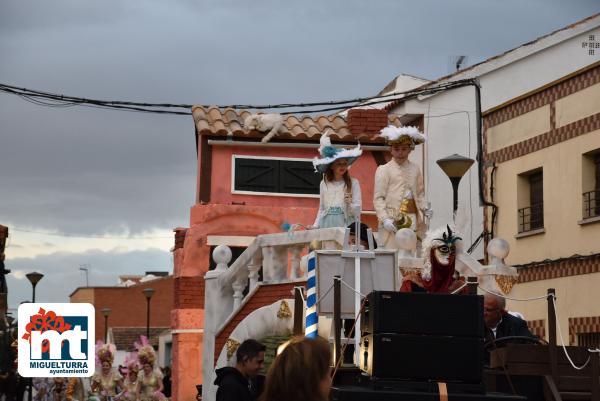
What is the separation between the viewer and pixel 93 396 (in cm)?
2145

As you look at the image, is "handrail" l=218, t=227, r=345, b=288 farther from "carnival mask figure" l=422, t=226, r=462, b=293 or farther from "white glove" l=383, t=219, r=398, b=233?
"carnival mask figure" l=422, t=226, r=462, b=293

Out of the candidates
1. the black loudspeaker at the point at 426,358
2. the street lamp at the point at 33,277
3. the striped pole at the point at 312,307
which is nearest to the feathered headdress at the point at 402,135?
the striped pole at the point at 312,307

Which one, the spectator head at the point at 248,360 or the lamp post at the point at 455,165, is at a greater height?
the lamp post at the point at 455,165

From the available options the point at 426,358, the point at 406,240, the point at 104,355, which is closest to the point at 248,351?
the point at 426,358

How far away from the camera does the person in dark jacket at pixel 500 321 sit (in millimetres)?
11117

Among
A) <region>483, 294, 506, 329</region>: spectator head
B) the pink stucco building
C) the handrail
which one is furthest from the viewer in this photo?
the pink stucco building

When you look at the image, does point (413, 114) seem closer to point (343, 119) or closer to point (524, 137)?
point (343, 119)

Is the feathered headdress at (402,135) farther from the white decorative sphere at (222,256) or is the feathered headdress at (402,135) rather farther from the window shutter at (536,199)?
the window shutter at (536,199)

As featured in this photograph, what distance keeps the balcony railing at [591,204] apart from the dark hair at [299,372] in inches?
620

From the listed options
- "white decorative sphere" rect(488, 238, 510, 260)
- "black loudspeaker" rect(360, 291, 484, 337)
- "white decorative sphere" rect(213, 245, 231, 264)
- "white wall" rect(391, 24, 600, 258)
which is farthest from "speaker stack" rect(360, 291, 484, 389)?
"white wall" rect(391, 24, 600, 258)

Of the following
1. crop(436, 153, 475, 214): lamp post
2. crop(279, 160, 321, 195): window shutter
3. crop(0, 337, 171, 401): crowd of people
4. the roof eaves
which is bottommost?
crop(0, 337, 171, 401): crowd of people

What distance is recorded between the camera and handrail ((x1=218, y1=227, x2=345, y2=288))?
14.8 meters

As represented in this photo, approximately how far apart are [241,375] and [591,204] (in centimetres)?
1342

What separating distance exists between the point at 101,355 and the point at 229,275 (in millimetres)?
5843
